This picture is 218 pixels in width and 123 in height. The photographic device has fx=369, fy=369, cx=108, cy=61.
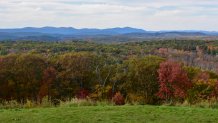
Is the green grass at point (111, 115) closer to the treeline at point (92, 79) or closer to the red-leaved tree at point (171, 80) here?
the red-leaved tree at point (171, 80)

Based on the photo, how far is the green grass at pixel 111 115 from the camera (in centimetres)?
841

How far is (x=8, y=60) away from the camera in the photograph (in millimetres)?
43188

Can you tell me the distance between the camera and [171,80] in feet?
120

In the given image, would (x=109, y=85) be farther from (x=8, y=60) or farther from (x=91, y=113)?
(x=91, y=113)

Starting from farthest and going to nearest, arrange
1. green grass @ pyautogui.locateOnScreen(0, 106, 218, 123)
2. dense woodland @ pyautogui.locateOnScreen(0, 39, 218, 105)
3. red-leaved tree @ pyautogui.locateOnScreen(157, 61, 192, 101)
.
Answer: dense woodland @ pyautogui.locateOnScreen(0, 39, 218, 105) < red-leaved tree @ pyautogui.locateOnScreen(157, 61, 192, 101) < green grass @ pyautogui.locateOnScreen(0, 106, 218, 123)

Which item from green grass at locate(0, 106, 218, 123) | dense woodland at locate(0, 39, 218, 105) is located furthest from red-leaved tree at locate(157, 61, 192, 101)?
green grass at locate(0, 106, 218, 123)

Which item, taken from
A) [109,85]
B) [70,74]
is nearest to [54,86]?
[70,74]

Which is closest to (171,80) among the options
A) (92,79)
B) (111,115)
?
(92,79)

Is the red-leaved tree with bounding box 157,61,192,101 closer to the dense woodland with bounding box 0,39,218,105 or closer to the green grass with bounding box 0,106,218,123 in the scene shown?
the dense woodland with bounding box 0,39,218,105

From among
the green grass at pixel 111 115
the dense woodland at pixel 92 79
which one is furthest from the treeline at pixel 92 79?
the green grass at pixel 111 115

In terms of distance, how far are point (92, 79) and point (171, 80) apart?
1087cm

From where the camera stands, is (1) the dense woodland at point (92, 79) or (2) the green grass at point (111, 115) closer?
(2) the green grass at point (111, 115)

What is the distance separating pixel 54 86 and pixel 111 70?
815 cm

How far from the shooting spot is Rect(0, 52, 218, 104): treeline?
121 feet
